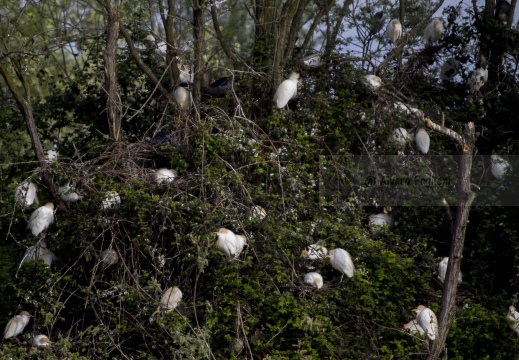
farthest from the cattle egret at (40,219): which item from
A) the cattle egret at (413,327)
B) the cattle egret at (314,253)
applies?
the cattle egret at (413,327)

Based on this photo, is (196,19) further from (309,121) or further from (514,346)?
(514,346)

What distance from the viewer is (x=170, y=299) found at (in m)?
4.55

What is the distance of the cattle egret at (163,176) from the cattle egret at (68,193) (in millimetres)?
477

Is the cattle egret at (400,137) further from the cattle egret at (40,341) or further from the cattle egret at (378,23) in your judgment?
the cattle egret at (40,341)

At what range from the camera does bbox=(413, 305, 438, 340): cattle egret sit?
4.48 metres

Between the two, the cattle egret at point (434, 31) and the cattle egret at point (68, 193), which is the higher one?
the cattle egret at point (434, 31)

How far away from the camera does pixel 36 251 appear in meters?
4.88

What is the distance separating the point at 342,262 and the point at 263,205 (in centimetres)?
74

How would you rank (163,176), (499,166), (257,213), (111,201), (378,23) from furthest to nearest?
1. (378,23)
2. (499,166)
3. (163,176)
4. (257,213)
5. (111,201)

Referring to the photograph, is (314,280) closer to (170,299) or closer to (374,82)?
(170,299)

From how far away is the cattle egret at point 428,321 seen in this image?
4477 mm

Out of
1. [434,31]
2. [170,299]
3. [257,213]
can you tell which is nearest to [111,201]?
[170,299]

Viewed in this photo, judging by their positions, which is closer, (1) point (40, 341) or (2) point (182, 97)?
(1) point (40, 341)

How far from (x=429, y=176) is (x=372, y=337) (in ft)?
5.08
